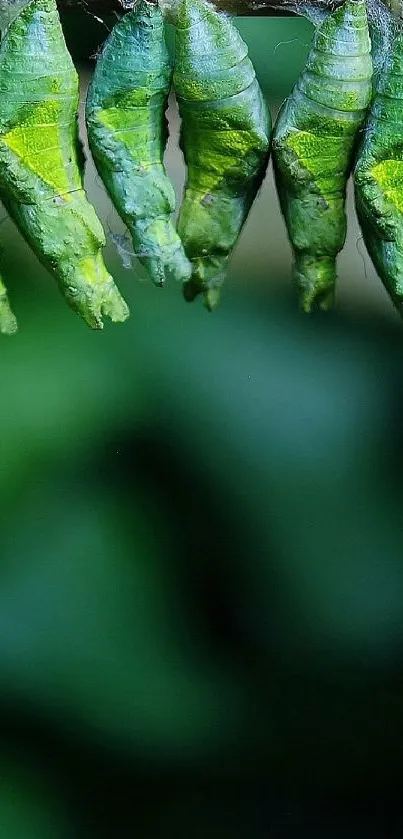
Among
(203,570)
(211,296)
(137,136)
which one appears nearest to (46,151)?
(137,136)

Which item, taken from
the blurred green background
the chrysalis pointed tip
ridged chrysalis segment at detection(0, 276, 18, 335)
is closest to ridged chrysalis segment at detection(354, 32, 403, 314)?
the chrysalis pointed tip

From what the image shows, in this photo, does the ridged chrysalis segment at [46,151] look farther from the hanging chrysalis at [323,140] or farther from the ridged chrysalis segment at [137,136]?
the hanging chrysalis at [323,140]

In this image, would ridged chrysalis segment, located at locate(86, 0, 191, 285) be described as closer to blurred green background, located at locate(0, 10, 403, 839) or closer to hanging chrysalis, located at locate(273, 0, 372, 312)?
hanging chrysalis, located at locate(273, 0, 372, 312)

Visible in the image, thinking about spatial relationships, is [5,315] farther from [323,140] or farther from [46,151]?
[323,140]

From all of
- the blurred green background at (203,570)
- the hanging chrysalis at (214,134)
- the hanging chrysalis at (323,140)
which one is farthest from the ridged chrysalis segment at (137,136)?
the blurred green background at (203,570)

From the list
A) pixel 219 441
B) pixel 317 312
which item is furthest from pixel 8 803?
pixel 317 312
